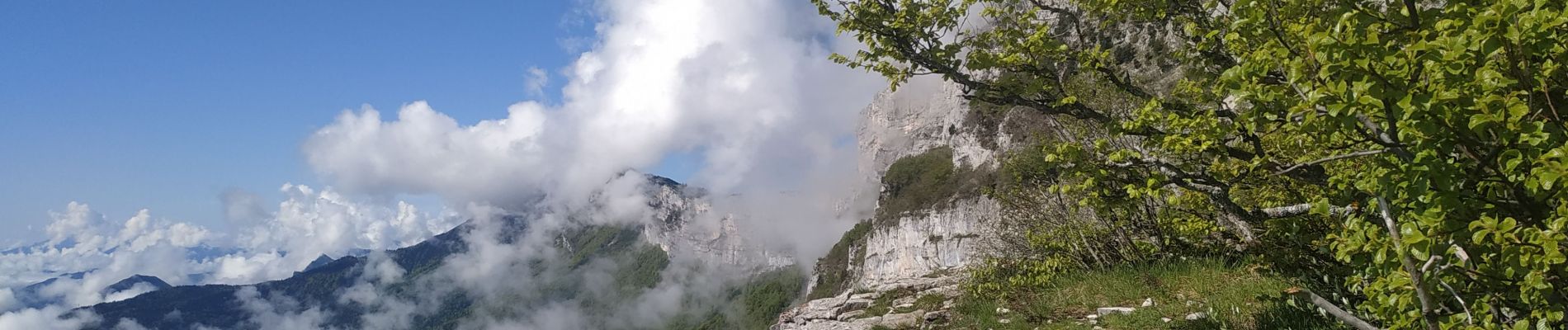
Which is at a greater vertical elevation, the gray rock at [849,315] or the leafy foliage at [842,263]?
the leafy foliage at [842,263]

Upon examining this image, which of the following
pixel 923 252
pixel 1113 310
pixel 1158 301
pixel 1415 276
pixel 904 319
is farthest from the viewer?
pixel 923 252

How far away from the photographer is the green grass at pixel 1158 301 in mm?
7297

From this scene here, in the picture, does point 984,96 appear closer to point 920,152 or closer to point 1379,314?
point 1379,314

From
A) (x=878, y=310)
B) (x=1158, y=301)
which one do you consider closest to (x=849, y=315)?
(x=878, y=310)

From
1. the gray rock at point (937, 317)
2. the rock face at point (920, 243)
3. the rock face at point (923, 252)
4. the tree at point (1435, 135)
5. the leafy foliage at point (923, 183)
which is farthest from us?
the leafy foliage at point (923, 183)

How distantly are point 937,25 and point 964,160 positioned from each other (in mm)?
120170

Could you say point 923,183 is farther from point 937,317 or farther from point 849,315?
point 937,317

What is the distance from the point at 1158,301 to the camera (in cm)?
940

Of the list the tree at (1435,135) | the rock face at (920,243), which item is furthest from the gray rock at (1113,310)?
the rock face at (920,243)

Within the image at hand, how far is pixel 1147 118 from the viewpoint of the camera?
19.0 ft

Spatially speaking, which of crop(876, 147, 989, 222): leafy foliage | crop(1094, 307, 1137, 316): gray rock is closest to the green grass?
crop(1094, 307, 1137, 316): gray rock

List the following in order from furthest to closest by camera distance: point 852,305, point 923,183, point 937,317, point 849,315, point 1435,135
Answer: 1. point 923,183
2. point 852,305
3. point 849,315
4. point 937,317
5. point 1435,135

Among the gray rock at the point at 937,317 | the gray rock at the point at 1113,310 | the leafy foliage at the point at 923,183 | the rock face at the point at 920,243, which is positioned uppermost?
the leafy foliage at the point at 923,183

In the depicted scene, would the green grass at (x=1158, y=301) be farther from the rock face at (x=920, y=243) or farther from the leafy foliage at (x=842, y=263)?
the leafy foliage at (x=842, y=263)
